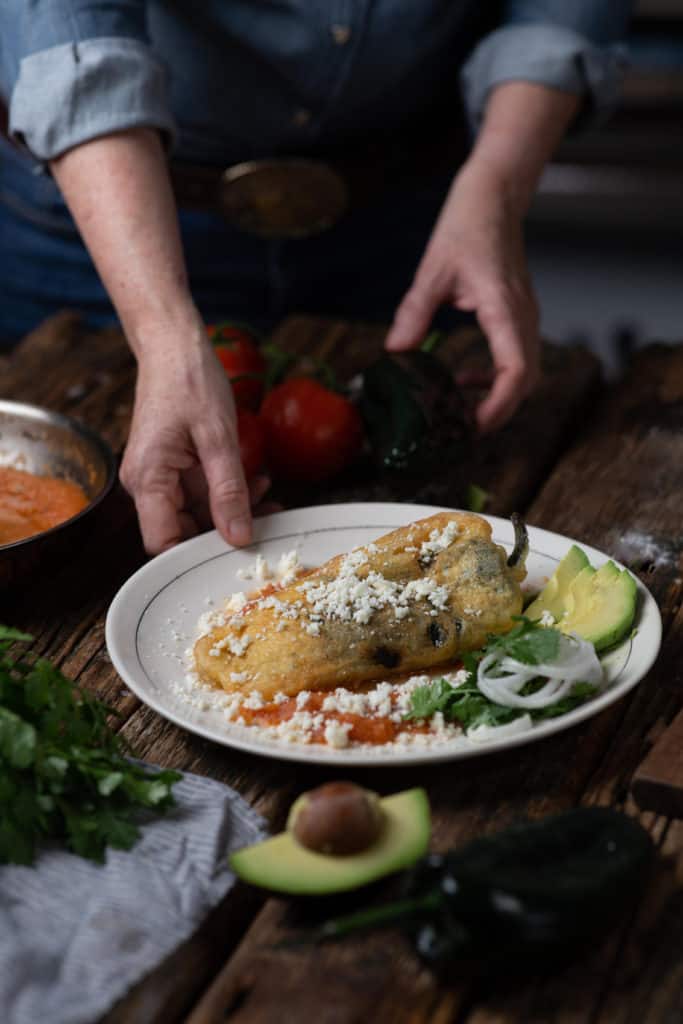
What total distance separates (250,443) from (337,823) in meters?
1.10

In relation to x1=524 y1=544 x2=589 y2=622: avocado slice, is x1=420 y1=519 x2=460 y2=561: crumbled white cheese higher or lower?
higher

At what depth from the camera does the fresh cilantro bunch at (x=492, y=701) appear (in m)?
1.53

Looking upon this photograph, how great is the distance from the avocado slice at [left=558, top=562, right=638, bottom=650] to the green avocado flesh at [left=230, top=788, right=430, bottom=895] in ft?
1.41

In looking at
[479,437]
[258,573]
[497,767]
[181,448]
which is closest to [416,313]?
[479,437]

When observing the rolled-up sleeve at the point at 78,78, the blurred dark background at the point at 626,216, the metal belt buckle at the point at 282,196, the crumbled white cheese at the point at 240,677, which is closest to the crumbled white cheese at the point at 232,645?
the crumbled white cheese at the point at 240,677

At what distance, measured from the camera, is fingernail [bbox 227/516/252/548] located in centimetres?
196

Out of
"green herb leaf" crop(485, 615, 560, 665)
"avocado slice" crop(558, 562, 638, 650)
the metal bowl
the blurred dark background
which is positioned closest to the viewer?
"green herb leaf" crop(485, 615, 560, 665)

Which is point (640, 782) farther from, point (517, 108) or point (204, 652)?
point (517, 108)

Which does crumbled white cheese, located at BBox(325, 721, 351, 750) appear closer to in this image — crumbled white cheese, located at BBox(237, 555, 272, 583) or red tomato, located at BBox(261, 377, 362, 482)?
crumbled white cheese, located at BBox(237, 555, 272, 583)

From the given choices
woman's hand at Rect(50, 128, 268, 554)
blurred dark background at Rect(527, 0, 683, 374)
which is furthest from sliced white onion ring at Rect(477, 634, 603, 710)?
blurred dark background at Rect(527, 0, 683, 374)

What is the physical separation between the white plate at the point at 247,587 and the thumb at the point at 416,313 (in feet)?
2.15

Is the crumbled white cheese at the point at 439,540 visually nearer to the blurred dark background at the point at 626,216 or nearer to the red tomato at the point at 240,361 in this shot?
the red tomato at the point at 240,361

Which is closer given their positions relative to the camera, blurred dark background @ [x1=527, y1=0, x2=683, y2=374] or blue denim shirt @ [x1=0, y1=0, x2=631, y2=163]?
blue denim shirt @ [x1=0, y1=0, x2=631, y2=163]

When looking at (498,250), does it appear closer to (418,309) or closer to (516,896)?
(418,309)
